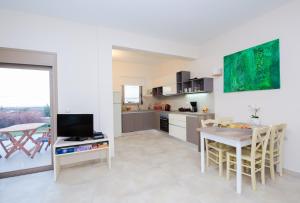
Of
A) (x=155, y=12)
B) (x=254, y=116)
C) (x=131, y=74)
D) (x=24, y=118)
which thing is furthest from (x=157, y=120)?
(x=24, y=118)

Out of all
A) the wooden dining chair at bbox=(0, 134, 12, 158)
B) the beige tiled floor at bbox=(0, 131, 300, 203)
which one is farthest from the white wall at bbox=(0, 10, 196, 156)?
the wooden dining chair at bbox=(0, 134, 12, 158)

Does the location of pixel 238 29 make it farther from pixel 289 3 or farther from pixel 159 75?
pixel 159 75

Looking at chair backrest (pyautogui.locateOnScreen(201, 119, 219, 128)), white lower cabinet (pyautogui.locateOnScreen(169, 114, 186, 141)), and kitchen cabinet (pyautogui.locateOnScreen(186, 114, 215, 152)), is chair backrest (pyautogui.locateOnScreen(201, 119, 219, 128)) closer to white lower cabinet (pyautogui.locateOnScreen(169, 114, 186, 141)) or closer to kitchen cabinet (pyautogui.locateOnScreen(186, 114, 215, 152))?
kitchen cabinet (pyautogui.locateOnScreen(186, 114, 215, 152))

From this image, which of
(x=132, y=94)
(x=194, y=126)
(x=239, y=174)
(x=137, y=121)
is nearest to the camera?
(x=239, y=174)

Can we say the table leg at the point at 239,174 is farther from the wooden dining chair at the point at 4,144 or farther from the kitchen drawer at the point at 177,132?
the wooden dining chair at the point at 4,144

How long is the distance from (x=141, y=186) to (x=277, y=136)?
229 centimetres

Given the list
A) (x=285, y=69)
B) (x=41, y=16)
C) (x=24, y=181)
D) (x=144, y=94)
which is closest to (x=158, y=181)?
(x=24, y=181)

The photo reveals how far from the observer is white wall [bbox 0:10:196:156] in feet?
8.73

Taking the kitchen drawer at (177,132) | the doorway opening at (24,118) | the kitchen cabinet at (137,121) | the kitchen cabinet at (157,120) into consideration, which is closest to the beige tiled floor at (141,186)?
the doorway opening at (24,118)

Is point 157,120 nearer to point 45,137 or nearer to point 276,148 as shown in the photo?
point 45,137

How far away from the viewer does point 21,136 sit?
2.92 meters

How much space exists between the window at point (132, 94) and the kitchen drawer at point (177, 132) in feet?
6.84

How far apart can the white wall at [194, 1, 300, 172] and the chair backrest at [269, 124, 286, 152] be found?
1.13 feet

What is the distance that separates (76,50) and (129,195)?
279 centimetres
